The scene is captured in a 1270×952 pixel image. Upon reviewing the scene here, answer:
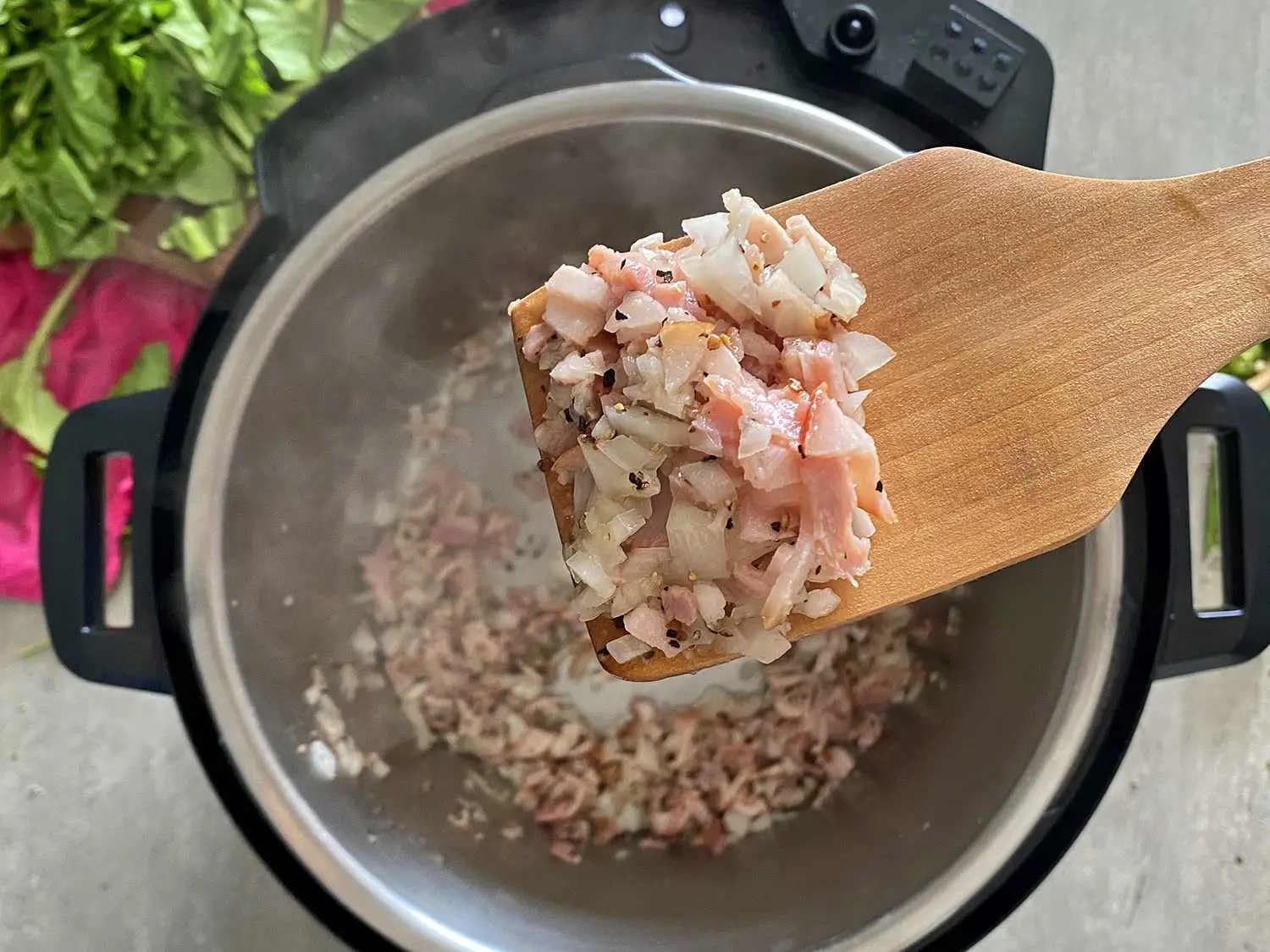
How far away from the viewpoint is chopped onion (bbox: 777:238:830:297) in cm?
68

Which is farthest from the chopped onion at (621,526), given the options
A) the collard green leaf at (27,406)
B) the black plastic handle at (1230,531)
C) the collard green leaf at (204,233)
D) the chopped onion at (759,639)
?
the collard green leaf at (27,406)

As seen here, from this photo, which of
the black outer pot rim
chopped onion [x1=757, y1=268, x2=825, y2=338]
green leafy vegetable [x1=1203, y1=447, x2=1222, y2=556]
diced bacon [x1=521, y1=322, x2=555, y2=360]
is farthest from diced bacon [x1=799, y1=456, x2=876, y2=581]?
green leafy vegetable [x1=1203, y1=447, x2=1222, y2=556]

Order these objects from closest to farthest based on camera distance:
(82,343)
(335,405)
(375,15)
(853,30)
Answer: (853,30) → (335,405) → (375,15) → (82,343)

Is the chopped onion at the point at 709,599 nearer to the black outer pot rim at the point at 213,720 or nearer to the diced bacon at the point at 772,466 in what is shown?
the diced bacon at the point at 772,466

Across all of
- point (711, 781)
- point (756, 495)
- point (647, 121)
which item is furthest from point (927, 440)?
point (711, 781)

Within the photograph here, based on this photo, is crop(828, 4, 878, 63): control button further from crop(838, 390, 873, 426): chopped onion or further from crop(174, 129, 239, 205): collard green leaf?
crop(174, 129, 239, 205): collard green leaf

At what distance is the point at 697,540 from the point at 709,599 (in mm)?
43

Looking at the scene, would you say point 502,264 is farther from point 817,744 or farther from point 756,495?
point 817,744

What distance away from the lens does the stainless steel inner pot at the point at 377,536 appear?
84 centimetres

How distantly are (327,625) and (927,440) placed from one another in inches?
23.9

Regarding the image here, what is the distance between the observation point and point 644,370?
2.16ft

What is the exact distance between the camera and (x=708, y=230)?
0.70 m

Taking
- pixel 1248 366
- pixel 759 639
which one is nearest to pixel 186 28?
pixel 759 639

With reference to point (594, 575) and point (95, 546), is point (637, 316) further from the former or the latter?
point (95, 546)
